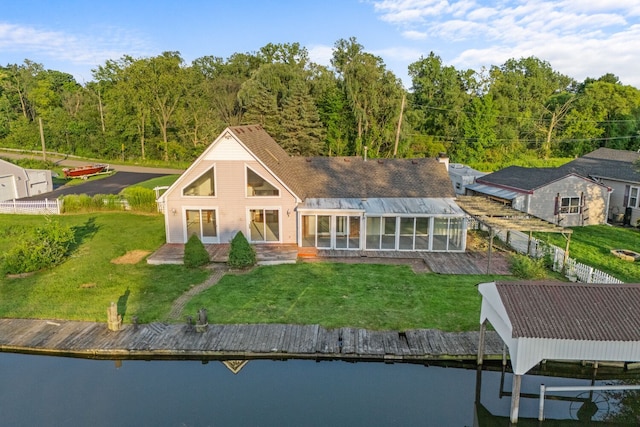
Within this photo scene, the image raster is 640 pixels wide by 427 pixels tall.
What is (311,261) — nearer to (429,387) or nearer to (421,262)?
(421,262)

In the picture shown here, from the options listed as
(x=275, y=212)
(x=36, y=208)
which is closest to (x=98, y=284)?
(x=275, y=212)

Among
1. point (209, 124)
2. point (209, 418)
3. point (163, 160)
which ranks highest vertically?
point (209, 124)

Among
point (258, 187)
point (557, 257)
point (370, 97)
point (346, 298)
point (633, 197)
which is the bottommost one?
point (346, 298)

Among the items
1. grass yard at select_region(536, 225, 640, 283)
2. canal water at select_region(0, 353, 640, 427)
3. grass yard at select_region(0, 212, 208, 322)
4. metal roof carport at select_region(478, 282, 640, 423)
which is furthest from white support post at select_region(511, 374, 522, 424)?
grass yard at select_region(536, 225, 640, 283)

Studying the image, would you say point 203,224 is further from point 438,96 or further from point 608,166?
point 438,96

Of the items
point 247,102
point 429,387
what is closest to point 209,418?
point 429,387

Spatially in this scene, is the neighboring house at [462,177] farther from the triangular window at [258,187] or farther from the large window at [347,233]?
the triangular window at [258,187]
